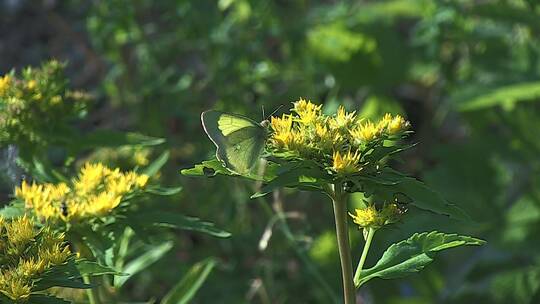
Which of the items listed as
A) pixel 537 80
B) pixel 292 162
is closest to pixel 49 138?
pixel 292 162

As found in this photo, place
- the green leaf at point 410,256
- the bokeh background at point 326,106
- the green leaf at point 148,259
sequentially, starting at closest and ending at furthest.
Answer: the green leaf at point 410,256, the green leaf at point 148,259, the bokeh background at point 326,106

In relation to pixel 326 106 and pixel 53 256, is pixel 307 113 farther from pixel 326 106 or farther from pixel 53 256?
pixel 326 106

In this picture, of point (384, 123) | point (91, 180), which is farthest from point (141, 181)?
point (384, 123)

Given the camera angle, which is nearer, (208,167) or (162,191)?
(208,167)

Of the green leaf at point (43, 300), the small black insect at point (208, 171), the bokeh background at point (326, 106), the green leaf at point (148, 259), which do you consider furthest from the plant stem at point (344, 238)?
the bokeh background at point (326, 106)

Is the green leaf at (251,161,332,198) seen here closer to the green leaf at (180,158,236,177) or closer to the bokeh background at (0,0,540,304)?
the green leaf at (180,158,236,177)

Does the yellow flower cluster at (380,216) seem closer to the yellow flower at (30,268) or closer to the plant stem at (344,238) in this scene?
the plant stem at (344,238)
